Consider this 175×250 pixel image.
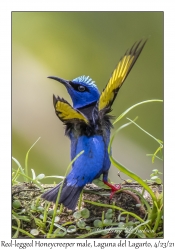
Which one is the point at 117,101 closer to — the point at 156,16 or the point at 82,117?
the point at 82,117

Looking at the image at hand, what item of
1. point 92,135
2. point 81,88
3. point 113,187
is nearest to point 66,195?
point 113,187

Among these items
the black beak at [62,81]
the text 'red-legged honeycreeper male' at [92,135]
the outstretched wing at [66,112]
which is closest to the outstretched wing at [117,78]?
the text 'red-legged honeycreeper male' at [92,135]

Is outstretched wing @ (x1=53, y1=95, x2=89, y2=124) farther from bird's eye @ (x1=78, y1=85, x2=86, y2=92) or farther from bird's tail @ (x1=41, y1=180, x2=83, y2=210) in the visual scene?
bird's tail @ (x1=41, y1=180, x2=83, y2=210)

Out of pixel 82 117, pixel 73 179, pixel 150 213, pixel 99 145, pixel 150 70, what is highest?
pixel 150 70

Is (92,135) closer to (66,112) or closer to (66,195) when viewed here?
(66,112)

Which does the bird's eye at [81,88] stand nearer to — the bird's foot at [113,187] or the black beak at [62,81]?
the black beak at [62,81]
